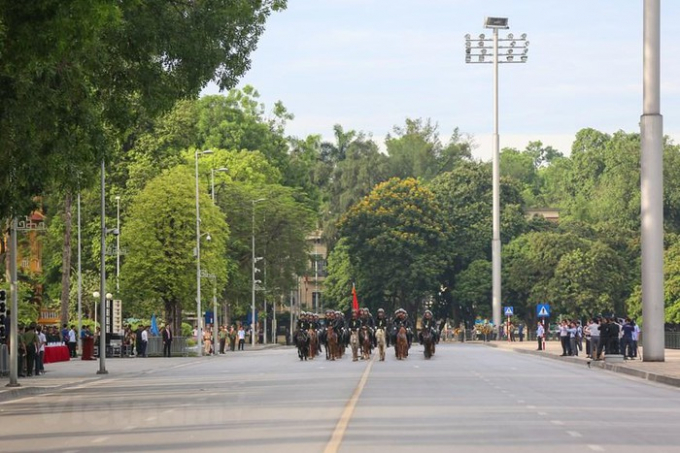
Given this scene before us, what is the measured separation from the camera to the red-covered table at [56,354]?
65625 mm

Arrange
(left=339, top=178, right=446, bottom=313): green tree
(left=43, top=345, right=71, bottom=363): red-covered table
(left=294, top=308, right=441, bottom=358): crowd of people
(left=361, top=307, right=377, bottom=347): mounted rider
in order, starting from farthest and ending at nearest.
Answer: (left=339, top=178, right=446, bottom=313): green tree < (left=43, top=345, right=71, bottom=363): red-covered table < (left=361, top=307, right=377, bottom=347): mounted rider < (left=294, top=308, right=441, bottom=358): crowd of people

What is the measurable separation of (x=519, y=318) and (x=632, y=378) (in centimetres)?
9049

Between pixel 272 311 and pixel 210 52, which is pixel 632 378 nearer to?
pixel 210 52

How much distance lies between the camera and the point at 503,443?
67.0 feet

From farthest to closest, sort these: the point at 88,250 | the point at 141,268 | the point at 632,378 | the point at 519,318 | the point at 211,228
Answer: the point at 519,318
the point at 88,250
the point at 211,228
the point at 141,268
the point at 632,378

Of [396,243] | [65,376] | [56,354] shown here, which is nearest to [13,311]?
[65,376]

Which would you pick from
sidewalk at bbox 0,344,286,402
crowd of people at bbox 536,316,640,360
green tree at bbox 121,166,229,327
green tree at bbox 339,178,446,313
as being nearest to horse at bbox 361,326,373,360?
sidewalk at bbox 0,344,286,402

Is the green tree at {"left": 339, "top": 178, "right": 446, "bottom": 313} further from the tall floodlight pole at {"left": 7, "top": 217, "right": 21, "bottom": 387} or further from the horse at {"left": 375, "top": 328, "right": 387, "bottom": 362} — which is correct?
the tall floodlight pole at {"left": 7, "top": 217, "right": 21, "bottom": 387}

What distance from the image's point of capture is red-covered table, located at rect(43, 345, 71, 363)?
65625 millimetres

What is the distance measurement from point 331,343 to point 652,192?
14505mm

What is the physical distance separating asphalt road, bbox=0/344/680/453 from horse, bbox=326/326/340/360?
16.6 m

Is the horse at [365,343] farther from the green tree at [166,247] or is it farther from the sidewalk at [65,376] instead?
the green tree at [166,247]

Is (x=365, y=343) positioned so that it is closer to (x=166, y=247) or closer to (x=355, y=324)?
(x=355, y=324)

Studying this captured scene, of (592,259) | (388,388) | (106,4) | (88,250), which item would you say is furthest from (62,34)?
(592,259)
